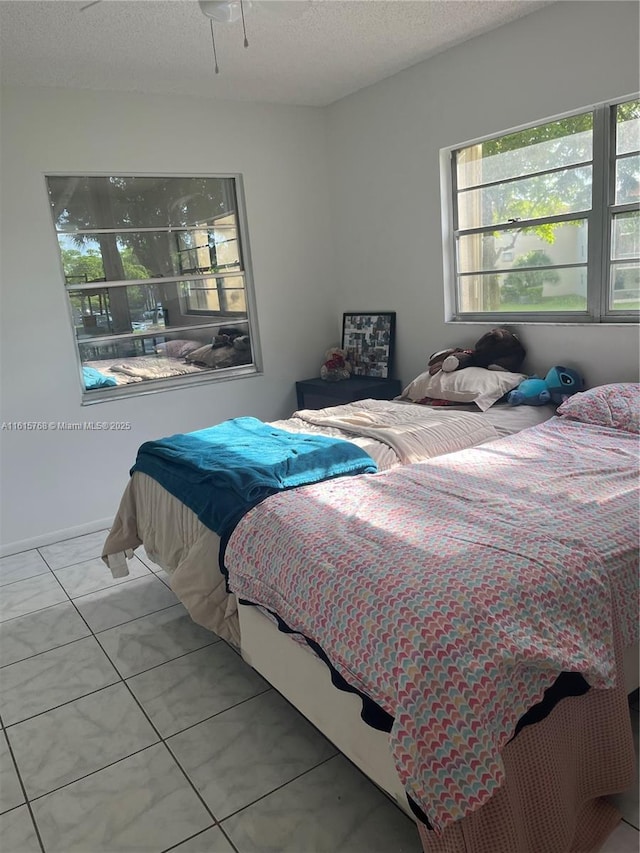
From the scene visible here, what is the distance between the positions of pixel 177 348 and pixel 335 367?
1150 millimetres

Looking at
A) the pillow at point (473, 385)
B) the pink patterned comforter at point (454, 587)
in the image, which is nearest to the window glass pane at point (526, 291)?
the pillow at point (473, 385)

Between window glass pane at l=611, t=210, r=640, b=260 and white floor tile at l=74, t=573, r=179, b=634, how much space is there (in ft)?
9.27

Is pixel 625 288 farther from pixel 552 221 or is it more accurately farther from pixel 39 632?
pixel 39 632

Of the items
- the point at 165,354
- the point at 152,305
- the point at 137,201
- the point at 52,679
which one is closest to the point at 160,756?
the point at 52,679

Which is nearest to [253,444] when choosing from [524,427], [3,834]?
[524,427]

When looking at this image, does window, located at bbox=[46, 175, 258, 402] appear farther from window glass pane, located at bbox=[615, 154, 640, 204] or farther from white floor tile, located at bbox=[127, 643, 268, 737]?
window glass pane, located at bbox=[615, 154, 640, 204]

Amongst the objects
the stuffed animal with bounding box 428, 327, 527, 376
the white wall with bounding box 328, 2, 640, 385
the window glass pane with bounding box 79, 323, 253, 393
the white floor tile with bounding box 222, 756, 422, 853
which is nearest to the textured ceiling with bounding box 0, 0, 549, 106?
the white wall with bounding box 328, 2, 640, 385

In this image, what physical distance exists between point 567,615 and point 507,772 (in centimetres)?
39

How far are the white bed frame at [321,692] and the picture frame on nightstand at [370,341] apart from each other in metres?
2.57

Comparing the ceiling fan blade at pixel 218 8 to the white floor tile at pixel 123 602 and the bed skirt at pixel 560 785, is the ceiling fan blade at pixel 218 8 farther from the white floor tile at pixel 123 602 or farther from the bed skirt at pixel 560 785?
the white floor tile at pixel 123 602

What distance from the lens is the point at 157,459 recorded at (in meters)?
2.76

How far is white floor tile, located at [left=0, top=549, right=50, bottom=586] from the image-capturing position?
3344 millimetres

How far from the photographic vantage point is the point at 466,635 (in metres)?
1.33

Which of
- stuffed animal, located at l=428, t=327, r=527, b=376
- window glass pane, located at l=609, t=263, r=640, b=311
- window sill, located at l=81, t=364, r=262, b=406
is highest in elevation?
window glass pane, located at l=609, t=263, r=640, b=311
